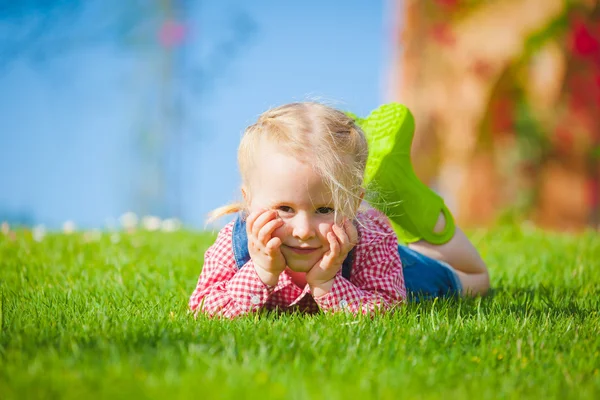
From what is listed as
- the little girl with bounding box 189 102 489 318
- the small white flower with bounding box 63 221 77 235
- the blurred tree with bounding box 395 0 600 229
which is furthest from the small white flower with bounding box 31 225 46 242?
the blurred tree with bounding box 395 0 600 229

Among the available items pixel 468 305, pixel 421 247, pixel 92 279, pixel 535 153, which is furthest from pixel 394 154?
pixel 535 153

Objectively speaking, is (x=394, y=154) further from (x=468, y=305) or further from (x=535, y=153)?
(x=535, y=153)

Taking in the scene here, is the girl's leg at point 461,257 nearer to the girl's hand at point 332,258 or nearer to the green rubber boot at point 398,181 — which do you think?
the green rubber boot at point 398,181

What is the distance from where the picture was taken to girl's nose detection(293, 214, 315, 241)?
243cm

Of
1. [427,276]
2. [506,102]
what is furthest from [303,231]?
[506,102]

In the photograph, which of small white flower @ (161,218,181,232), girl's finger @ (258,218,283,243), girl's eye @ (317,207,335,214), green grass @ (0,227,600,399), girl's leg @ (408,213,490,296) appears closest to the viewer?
green grass @ (0,227,600,399)

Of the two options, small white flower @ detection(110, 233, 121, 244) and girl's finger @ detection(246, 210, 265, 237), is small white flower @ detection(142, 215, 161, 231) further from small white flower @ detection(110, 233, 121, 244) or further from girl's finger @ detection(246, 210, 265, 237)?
girl's finger @ detection(246, 210, 265, 237)

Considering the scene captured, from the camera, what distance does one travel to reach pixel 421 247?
3424mm

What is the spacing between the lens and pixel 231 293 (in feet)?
8.60

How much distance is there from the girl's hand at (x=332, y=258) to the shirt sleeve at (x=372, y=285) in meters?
0.04

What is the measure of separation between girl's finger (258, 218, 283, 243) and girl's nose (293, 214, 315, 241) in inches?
2.7

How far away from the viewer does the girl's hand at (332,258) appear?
8.03ft

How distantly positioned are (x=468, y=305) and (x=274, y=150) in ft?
3.88

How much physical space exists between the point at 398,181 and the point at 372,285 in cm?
72
